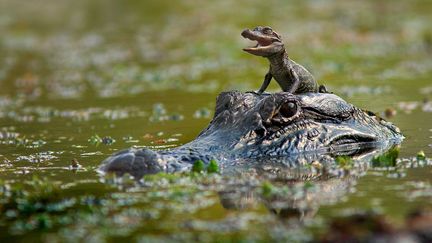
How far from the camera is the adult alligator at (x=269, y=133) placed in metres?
8.23

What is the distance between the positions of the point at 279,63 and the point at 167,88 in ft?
28.6

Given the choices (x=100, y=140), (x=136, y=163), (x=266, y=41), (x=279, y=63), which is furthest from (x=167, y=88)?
(x=136, y=163)

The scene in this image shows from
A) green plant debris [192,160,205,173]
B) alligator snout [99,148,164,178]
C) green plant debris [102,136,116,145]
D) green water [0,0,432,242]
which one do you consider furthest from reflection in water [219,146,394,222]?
green plant debris [102,136,116,145]

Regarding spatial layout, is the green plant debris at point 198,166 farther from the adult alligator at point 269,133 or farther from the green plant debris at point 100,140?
the green plant debris at point 100,140

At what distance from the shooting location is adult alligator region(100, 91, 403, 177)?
8.23 meters

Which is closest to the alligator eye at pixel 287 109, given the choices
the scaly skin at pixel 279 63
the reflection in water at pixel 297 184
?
the scaly skin at pixel 279 63

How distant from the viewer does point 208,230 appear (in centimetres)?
601

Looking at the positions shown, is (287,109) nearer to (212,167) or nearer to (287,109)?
(287,109)

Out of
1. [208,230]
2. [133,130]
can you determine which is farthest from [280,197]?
[133,130]

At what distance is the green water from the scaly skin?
4.28 feet

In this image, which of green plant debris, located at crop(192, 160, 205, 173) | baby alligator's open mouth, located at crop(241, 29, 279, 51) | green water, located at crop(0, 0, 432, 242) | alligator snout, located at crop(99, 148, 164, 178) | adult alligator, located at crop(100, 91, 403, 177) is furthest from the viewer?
baby alligator's open mouth, located at crop(241, 29, 279, 51)

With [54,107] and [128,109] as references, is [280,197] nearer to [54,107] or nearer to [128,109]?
[128,109]

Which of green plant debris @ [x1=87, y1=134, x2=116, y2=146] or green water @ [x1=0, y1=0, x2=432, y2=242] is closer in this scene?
green water @ [x1=0, y1=0, x2=432, y2=242]

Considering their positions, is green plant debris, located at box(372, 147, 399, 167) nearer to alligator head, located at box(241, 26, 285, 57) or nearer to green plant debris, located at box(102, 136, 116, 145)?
alligator head, located at box(241, 26, 285, 57)
